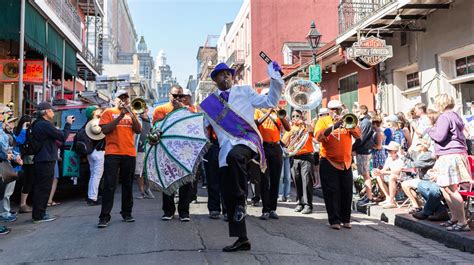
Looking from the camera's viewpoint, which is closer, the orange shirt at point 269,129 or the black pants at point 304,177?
the orange shirt at point 269,129

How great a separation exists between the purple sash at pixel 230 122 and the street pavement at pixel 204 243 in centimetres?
121

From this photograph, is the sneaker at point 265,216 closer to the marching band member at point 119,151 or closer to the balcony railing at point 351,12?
the marching band member at point 119,151

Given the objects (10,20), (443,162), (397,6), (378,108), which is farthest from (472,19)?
(10,20)

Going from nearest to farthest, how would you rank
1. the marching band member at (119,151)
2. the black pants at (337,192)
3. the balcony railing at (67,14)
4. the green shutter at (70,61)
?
Result: the marching band member at (119,151)
the black pants at (337,192)
the balcony railing at (67,14)
the green shutter at (70,61)

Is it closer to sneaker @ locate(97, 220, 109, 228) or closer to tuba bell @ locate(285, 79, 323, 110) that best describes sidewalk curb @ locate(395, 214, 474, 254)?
tuba bell @ locate(285, 79, 323, 110)

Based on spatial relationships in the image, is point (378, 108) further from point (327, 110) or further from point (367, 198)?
point (327, 110)

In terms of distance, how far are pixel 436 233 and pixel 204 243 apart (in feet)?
10.6

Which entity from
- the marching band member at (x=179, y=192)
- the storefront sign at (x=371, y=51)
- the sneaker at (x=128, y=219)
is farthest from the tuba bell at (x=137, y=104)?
the storefront sign at (x=371, y=51)

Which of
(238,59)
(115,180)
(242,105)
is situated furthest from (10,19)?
(238,59)

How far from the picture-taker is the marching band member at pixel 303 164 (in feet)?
24.8

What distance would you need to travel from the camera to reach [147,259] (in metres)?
4.30

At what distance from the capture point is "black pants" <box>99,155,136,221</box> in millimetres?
6074

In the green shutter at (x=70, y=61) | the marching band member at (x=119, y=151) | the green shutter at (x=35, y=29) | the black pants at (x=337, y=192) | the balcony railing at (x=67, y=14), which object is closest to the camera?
the marching band member at (x=119, y=151)

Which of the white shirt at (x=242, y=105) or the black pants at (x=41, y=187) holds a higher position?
the white shirt at (x=242, y=105)
